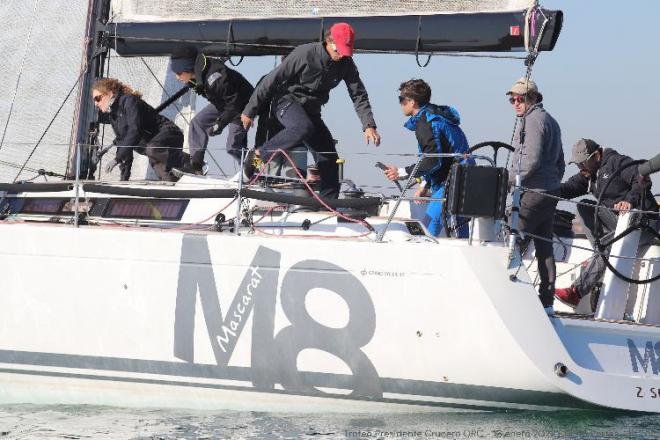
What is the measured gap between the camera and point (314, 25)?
8.35 m

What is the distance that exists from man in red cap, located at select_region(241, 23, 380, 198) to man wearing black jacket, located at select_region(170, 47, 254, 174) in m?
0.52

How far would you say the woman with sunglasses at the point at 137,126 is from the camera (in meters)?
8.45

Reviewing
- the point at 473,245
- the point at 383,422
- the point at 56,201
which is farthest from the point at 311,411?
the point at 56,201

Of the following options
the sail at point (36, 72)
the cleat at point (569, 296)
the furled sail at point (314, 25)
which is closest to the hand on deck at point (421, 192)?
the furled sail at point (314, 25)

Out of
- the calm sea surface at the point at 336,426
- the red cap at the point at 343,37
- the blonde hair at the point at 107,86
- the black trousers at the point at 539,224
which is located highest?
the red cap at the point at 343,37

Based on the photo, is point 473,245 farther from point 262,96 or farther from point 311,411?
point 262,96

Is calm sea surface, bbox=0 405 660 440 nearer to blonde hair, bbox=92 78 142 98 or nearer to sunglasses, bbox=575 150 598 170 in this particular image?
sunglasses, bbox=575 150 598 170

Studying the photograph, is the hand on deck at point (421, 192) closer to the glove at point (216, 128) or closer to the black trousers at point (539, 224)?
the black trousers at point (539, 224)

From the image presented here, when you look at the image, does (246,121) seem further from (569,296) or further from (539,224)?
(569,296)

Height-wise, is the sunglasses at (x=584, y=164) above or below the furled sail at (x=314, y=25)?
below

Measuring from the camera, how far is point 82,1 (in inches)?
399

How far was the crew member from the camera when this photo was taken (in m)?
7.09

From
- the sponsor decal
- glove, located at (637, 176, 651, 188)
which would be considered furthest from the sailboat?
glove, located at (637, 176, 651, 188)

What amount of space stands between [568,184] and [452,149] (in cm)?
119
